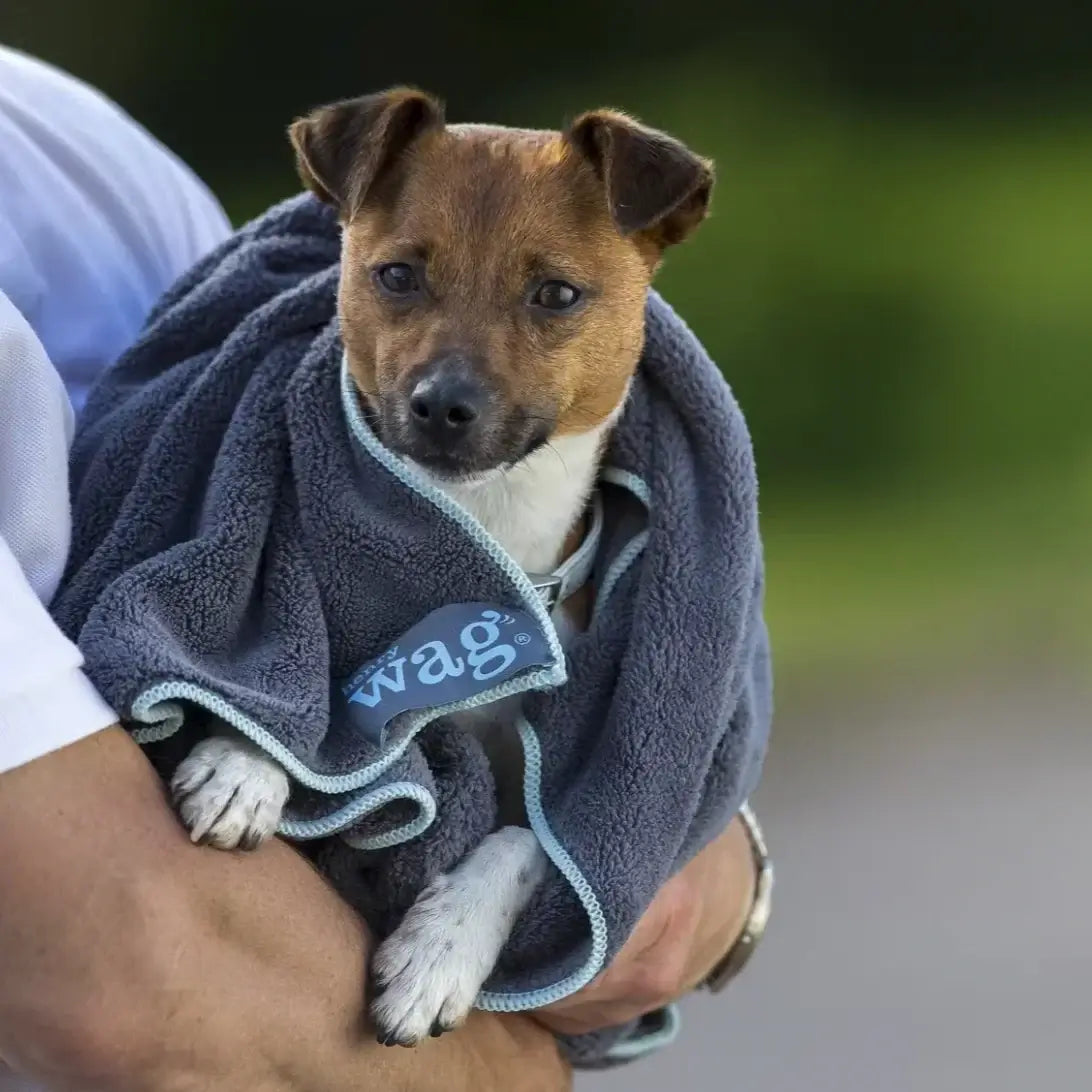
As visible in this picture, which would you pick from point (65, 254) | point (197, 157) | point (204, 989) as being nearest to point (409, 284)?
point (65, 254)

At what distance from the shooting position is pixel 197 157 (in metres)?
2.30

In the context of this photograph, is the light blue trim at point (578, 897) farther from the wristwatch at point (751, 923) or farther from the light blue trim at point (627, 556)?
the wristwatch at point (751, 923)

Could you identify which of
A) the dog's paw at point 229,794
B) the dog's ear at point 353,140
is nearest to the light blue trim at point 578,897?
the dog's paw at point 229,794

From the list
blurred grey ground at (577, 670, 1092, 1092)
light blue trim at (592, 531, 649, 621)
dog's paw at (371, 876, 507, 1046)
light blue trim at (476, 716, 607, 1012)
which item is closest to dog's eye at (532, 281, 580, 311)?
light blue trim at (592, 531, 649, 621)

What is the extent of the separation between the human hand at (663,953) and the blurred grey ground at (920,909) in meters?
0.92

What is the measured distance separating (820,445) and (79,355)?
1.61m

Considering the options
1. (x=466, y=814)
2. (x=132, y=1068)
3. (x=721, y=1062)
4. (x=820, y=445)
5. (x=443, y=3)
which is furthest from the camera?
(x=820, y=445)

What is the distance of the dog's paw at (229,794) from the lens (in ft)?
2.89

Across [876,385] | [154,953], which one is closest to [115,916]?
[154,953]

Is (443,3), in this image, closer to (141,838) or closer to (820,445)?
(820,445)

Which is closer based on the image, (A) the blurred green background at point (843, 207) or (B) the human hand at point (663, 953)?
(B) the human hand at point (663, 953)

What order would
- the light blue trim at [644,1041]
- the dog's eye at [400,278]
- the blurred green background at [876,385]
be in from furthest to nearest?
the blurred green background at [876,385] → the light blue trim at [644,1041] → the dog's eye at [400,278]

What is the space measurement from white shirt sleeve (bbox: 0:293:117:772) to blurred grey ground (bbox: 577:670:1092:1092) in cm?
148

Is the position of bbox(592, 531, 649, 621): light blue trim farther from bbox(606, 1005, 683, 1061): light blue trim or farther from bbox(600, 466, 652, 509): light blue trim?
bbox(606, 1005, 683, 1061): light blue trim
